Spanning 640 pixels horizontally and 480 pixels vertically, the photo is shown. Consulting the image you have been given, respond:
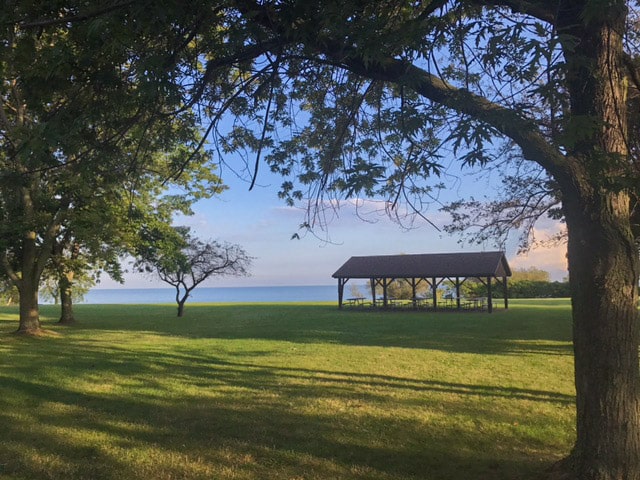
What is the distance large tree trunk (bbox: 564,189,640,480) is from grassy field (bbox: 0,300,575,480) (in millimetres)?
1244

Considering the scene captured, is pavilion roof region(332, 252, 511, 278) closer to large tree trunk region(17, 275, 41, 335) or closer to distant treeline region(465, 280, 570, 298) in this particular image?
distant treeline region(465, 280, 570, 298)

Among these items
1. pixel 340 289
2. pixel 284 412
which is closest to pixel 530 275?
pixel 340 289

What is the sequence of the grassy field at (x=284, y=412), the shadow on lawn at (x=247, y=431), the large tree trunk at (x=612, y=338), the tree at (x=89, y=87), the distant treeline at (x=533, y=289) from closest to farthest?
the large tree trunk at (x=612, y=338)
the tree at (x=89, y=87)
the shadow on lawn at (x=247, y=431)
the grassy field at (x=284, y=412)
the distant treeline at (x=533, y=289)

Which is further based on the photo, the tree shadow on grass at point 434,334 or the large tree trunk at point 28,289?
the large tree trunk at point 28,289

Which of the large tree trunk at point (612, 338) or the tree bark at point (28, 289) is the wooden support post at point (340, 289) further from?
the large tree trunk at point (612, 338)

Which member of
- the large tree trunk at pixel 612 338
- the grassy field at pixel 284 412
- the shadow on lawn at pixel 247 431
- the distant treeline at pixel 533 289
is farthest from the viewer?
the distant treeline at pixel 533 289

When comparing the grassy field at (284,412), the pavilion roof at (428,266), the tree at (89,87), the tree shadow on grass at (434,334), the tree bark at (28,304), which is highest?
the tree at (89,87)

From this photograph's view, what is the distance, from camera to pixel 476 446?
5.97 meters

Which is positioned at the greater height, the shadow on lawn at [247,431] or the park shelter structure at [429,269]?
the park shelter structure at [429,269]

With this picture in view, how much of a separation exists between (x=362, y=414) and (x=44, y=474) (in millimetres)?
4242

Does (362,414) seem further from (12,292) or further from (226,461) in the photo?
(12,292)

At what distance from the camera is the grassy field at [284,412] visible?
5.35m

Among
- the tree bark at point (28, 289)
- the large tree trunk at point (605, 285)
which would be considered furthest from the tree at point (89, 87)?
the tree bark at point (28, 289)

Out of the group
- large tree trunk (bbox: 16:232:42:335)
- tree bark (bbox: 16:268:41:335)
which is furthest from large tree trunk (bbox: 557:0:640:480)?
tree bark (bbox: 16:268:41:335)
